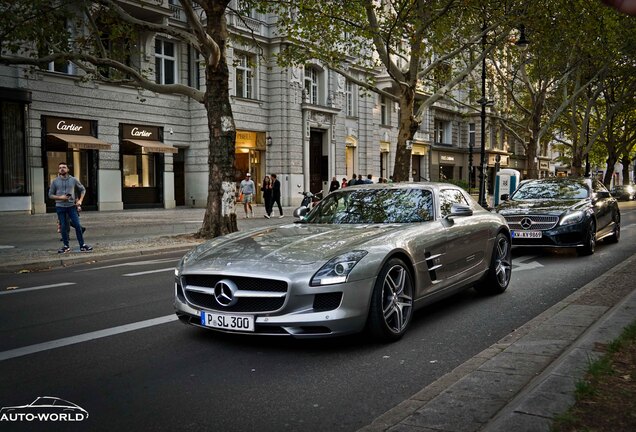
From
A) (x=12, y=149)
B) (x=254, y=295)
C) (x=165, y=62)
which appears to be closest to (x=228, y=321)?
(x=254, y=295)

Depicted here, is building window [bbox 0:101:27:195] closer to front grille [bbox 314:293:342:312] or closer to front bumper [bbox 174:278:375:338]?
front bumper [bbox 174:278:375:338]

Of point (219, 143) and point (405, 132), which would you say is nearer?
point (219, 143)

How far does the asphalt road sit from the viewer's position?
11.7ft

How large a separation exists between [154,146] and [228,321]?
74.8ft

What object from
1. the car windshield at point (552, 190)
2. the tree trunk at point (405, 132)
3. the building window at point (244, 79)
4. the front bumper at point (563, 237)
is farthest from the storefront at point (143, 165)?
the front bumper at point (563, 237)

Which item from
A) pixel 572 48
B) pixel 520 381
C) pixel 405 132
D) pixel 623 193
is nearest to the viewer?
pixel 520 381

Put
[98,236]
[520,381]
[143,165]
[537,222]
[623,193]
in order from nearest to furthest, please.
→ [520,381] < [537,222] < [98,236] < [143,165] < [623,193]

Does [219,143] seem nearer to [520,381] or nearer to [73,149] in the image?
[73,149]

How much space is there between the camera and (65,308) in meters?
6.68

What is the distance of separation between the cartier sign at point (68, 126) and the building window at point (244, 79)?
8499 millimetres

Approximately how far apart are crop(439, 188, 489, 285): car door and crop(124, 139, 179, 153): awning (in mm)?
21017

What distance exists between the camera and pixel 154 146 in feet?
85.8

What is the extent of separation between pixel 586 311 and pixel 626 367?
1.95 metres

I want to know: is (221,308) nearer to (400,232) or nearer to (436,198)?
(400,232)
